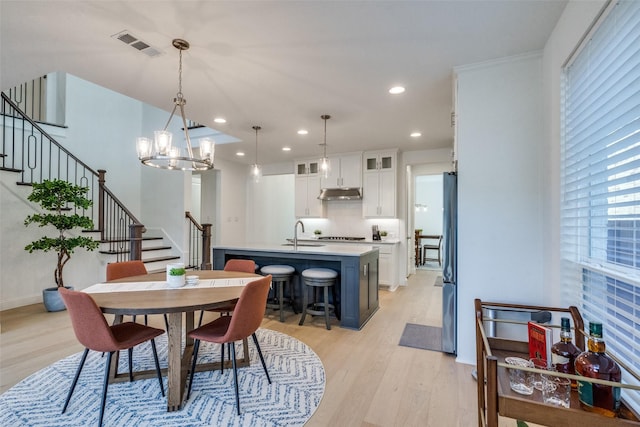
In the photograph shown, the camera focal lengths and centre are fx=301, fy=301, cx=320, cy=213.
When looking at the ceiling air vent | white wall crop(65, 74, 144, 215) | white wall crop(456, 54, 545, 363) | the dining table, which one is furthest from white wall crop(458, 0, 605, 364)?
white wall crop(65, 74, 144, 215)

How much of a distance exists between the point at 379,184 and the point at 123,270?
436 centimetres

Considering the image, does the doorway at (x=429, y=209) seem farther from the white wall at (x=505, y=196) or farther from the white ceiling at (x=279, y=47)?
the white wall at (x=505, y=196)

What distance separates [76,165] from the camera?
17.6 feet

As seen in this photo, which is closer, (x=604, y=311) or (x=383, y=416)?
(x=604, y=311)

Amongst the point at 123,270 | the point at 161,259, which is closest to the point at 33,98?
the point at 161,259

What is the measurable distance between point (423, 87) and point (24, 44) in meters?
3.51

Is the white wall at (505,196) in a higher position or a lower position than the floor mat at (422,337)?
higher

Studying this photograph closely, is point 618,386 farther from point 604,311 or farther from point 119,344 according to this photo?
point 119,344

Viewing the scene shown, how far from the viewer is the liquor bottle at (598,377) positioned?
3.43ft

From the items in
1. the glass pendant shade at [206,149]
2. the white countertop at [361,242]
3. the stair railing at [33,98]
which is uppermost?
the stair railing at [33,98]

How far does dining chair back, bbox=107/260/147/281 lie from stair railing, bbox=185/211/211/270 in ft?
7.03

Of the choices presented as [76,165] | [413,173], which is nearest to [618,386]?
[413,173]

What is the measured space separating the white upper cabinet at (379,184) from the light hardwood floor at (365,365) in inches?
83.5

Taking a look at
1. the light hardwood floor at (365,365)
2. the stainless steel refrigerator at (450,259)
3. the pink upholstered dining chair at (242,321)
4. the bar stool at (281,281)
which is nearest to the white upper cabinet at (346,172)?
the bar stool at (281,281)
